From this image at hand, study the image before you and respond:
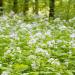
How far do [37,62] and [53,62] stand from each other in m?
0.26

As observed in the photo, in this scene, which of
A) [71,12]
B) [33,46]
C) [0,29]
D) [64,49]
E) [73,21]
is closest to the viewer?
[33,46]

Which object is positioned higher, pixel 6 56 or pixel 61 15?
→ pixel 61 15

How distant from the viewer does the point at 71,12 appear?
1528 centimetres

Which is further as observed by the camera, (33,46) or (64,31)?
(64,31)

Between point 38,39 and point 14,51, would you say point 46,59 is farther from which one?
point 38,39

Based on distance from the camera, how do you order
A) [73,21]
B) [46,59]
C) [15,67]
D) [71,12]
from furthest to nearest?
1. [71,12]
2. [73,21]
3. [46,59]
4. [15,67]

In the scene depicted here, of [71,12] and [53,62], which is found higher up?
[71,12]

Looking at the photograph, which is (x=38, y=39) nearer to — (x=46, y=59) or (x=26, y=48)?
(x=26, y=48)

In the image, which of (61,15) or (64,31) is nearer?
(64,31)

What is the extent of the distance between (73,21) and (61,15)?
136 inches

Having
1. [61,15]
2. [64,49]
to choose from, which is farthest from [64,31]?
[61,15]

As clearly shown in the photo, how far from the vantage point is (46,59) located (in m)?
5.10

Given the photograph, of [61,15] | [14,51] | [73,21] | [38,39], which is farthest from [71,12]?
[14,51]

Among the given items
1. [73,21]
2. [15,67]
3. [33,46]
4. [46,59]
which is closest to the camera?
[15,67]
